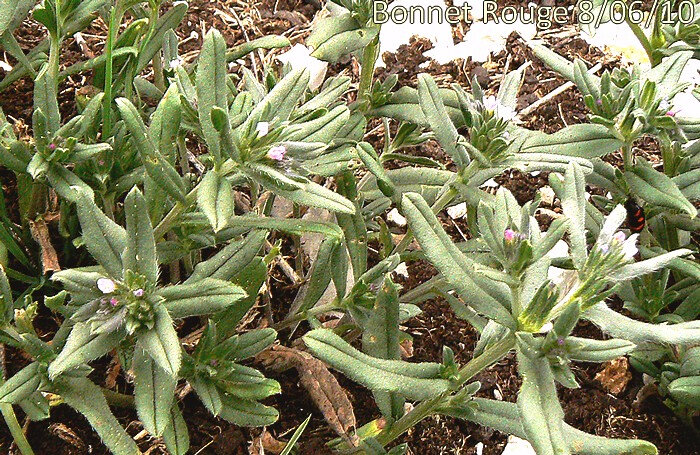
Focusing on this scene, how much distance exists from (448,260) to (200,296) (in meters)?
0.64

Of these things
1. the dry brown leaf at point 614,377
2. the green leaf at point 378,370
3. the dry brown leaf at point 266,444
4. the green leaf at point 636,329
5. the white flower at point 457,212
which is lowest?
the dry brown leaf at point 614,377

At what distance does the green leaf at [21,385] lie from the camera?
1980mm

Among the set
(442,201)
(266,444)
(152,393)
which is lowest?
(266,444)

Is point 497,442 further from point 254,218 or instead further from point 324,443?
point 254,218

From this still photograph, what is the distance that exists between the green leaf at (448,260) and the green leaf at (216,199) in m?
0.48

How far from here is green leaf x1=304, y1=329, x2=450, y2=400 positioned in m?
2.08

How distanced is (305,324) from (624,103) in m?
1.36

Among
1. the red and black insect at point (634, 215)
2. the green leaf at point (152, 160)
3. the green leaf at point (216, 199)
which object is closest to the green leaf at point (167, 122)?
the green leaf at point (152, 160)

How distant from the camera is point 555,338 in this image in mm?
1897

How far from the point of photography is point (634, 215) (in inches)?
114

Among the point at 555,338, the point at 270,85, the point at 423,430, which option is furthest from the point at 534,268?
the point at 270,85

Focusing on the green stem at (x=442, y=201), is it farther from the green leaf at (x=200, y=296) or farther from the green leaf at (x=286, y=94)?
the green leaf at (x=200, y=296)

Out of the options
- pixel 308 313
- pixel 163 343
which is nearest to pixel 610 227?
pixel 308 313

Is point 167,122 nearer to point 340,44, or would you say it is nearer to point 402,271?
point 340,44
